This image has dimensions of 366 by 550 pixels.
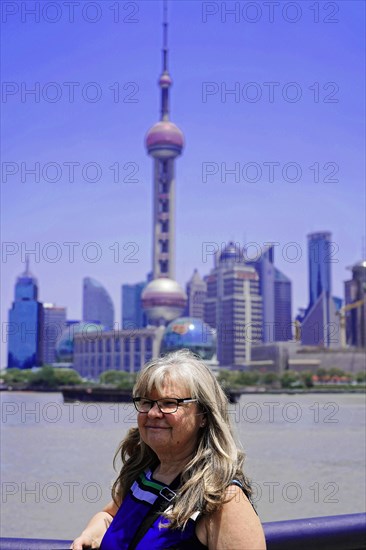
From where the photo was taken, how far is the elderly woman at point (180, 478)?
2.09 meters

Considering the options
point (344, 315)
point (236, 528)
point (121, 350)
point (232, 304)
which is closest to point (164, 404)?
point (236, 528)

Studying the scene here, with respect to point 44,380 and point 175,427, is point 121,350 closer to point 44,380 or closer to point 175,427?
point 44,380

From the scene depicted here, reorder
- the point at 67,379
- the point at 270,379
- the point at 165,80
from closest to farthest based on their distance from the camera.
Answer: the point at 270,379, the point at 67,379, the point at 165,80

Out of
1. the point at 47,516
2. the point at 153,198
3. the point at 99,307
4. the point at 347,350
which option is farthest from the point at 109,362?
the point at 47,516

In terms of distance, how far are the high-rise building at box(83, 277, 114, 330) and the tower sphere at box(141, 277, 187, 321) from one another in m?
58.8

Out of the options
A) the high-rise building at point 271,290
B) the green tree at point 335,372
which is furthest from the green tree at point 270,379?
the high-rise building at point 271,290

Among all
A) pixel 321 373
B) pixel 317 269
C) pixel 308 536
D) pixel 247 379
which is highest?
pixel 317 269

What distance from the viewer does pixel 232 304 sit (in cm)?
14862

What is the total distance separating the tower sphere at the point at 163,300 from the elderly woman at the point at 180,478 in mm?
130403

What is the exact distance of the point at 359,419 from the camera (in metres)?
41.8

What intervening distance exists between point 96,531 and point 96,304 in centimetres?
19381

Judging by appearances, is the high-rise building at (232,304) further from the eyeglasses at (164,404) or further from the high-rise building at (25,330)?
the eyeglasses at (164,404)

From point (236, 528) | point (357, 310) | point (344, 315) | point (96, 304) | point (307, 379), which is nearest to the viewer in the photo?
point (236, 528)

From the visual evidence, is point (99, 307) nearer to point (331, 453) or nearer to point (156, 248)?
point (156, 248)
